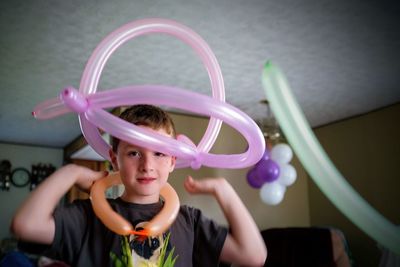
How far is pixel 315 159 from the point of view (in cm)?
79

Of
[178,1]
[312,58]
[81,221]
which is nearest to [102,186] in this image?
[81,221]

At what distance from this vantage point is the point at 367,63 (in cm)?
276

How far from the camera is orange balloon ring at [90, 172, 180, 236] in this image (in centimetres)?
83

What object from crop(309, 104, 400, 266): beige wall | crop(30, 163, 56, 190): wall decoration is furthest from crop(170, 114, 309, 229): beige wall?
crop(30, 163, 56, 190): wall decoration

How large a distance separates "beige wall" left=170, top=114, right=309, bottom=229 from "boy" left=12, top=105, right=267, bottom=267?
295 cm

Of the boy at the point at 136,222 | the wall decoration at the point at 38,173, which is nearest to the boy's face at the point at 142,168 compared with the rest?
the boy at the point at 136,222

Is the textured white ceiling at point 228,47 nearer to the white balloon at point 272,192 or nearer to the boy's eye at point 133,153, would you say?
the white balloon at point 272,192

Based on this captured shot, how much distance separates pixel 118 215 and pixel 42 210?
7.5 inches

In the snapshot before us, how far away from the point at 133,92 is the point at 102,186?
30cm

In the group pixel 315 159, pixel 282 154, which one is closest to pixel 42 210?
pixel 315 159

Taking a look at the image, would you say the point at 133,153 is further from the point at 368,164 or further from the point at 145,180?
the point at 368,164

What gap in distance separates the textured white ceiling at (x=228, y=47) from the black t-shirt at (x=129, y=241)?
4.46ft

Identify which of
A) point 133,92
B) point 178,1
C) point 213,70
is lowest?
point 133,92

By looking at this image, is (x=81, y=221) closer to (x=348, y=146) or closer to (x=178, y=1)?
(x=178, y=1)
